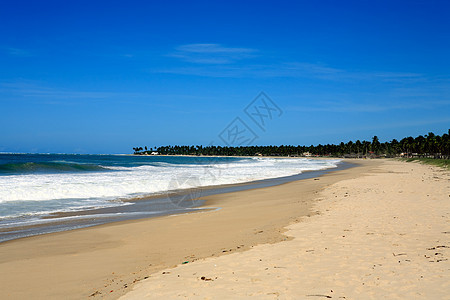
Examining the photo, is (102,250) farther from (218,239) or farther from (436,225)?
(436,225)

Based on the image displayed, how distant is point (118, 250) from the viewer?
25.2 feet

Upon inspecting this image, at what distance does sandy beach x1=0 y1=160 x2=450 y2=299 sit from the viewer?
15.6 feet

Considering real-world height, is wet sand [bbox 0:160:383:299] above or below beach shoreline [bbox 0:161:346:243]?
above

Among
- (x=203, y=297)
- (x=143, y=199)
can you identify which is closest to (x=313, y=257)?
(x=203, y=297)

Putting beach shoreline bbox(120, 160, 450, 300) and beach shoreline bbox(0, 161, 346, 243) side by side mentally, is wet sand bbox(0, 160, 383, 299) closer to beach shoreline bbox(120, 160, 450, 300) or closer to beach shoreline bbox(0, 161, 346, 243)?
beach shoreline bbox(120, 160, 450, 300)

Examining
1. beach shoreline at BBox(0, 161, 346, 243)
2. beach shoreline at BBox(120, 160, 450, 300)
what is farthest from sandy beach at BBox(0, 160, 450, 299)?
beach shoreline at BBox(0, 161, 346, 243)

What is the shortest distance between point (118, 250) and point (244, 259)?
311 cm

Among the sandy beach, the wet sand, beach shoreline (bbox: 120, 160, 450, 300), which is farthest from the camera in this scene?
the wet sand

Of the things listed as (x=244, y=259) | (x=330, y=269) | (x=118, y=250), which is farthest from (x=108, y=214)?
(x=330, y=269)

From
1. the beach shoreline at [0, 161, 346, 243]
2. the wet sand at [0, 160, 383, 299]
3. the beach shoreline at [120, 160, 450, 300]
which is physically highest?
the beach shoreline at [120, 160, 450, 300]

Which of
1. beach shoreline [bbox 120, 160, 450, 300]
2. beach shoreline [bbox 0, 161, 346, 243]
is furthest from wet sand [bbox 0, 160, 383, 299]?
beach shoreline [bbox 0, 161, 346, 243]

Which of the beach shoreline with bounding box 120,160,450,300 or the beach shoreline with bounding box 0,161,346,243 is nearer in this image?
the beach shoreline with bounding box 120,160,450,300

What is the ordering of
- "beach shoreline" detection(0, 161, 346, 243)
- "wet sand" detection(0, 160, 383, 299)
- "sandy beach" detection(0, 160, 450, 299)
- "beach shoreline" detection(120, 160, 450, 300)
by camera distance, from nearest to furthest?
"beach shoreline" detection(120, 160, 450, 300)
"sandy beach" detection(0, 160, 450, 299)
"wet sand" detection(0, 160, 383, 299)
"beach shoreline" detection(0, 161, 346, 243)

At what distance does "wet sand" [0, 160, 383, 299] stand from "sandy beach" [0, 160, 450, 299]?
20mm
